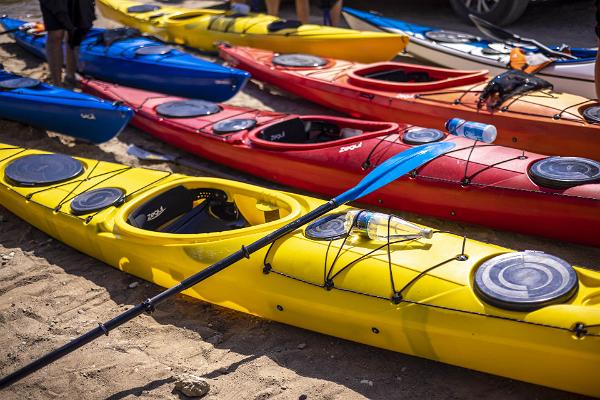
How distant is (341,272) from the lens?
10.2 ft

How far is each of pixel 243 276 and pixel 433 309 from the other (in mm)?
952

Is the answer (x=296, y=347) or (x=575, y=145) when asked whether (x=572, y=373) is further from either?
(x=575, y=145)

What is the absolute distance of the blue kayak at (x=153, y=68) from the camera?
590 cm

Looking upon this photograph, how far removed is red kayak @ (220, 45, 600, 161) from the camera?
4613mm

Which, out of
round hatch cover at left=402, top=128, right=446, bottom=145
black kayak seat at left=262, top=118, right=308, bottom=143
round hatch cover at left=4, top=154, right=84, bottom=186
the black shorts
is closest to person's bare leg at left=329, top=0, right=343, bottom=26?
the black shorts

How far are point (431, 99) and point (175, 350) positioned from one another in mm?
2851

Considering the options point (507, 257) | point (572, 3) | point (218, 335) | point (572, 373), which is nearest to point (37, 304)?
point (218, 335)

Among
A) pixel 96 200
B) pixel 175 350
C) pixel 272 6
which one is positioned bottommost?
pixel 175 350

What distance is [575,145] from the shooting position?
455 centimetres

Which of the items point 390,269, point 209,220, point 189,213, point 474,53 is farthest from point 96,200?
point 474,53

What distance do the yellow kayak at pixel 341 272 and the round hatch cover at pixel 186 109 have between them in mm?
1065

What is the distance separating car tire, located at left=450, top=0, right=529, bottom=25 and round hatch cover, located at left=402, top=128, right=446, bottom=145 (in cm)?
404

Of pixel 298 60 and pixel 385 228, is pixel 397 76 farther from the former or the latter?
pixel 385 228

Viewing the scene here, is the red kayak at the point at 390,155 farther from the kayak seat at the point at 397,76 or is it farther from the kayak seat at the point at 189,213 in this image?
the kayak seat at the point at 397,76
